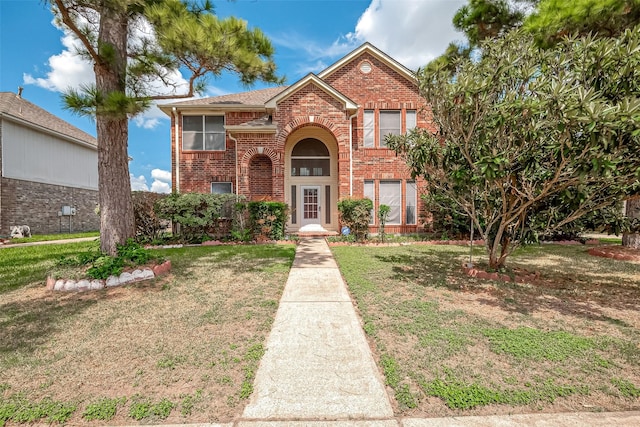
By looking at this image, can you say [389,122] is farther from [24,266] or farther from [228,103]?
[24,266]

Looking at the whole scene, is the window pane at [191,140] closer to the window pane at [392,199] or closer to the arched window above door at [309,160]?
the arched window above door at [309,160]

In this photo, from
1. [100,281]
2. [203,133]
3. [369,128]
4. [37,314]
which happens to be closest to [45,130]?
[203,133]

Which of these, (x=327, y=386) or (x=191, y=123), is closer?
(x=327, y=386)

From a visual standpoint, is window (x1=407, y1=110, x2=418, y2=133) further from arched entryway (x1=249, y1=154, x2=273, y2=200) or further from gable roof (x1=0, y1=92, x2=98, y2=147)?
gable roof (x1=0, y1=92, x2=98, y2=147)

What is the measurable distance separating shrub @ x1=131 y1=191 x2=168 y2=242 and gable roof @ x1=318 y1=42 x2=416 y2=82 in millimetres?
8952

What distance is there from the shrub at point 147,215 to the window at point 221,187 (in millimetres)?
2268

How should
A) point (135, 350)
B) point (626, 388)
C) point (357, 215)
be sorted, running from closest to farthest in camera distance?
point (626, 388)
point (135, 350)
point (357, 215)

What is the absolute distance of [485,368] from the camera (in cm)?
259

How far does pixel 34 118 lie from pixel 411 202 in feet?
70.9

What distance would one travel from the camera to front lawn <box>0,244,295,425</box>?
2162 mm

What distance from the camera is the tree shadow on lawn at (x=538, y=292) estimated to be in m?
4.08

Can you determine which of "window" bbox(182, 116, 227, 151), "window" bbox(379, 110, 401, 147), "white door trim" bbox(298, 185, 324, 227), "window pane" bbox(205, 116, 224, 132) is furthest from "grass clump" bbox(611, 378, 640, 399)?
"window pane" bbox(205, 116, 224, 132)

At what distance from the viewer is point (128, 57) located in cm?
622

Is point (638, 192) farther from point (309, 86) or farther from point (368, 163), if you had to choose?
point (309, 86)
